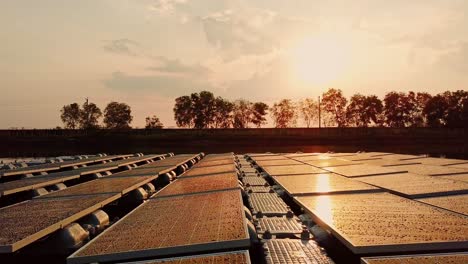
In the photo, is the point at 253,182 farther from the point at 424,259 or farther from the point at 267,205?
the point at 424,259

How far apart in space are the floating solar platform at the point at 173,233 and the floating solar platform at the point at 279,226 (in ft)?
1.82

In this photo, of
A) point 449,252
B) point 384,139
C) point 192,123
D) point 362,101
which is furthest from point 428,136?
point 449,252

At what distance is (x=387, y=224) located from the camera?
7.57 metres

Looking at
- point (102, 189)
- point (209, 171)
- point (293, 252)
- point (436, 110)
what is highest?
point (436, 110)

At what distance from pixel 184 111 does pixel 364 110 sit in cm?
5990

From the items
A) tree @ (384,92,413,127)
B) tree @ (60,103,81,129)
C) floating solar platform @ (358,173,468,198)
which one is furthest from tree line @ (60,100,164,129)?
floating solar platform @ (358,173,468,198)

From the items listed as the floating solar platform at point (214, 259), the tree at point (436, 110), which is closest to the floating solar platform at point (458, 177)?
the floating solar platform at point (214, 259)

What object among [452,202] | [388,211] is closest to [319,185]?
[452,202]

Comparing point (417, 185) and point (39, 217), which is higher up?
point (417, 185)

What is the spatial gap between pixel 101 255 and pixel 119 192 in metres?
6.53

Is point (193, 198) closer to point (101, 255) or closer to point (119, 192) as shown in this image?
point (119, 192)

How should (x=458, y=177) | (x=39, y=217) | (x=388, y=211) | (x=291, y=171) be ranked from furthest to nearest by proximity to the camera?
(x=291, y=171) → (x=458, y=177) → (x=39, y=217) → (x=388, y=211)

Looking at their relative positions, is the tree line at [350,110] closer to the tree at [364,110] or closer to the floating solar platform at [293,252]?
the tree at [364,110]

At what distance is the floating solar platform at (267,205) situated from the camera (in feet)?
33.4
